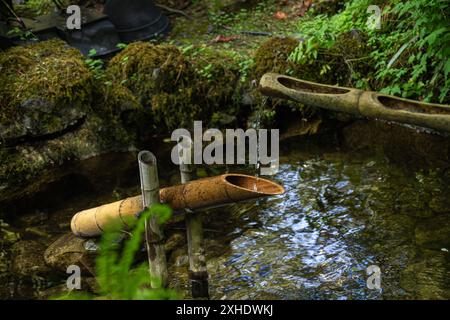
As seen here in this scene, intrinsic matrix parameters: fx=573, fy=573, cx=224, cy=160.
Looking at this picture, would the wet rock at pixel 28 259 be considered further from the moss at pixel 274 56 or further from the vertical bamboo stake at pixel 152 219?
the moss at pixel 274 56

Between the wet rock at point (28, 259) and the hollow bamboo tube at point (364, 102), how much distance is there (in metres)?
2.73

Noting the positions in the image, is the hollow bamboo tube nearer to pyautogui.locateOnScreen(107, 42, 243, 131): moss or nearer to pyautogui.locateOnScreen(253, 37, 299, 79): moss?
pyautogui.locateOnScreen(253, 37, 299, 79): moss

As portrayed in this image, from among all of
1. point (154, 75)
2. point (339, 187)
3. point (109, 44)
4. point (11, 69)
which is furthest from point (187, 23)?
point (339, 187)

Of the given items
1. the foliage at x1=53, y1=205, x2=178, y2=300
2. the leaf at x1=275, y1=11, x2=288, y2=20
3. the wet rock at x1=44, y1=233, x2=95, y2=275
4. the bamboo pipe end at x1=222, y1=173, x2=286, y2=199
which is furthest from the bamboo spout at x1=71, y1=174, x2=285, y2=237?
the leaf at x1=275, y1=11, x2=288, y2=20

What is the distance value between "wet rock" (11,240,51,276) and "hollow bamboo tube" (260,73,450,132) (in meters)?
2.73

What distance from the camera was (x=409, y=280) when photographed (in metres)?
4.76

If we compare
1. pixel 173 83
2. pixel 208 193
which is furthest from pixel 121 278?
pixel 173 83

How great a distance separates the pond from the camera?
4887 millimetres

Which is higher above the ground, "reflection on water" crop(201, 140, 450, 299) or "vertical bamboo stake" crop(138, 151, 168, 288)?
"vertical bamboo stake" crop(138, 151, 168, 288)

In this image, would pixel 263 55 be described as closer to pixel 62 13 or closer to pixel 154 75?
pixel 154 75

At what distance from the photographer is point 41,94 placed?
23.8 feet

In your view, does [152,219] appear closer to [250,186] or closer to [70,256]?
[250,186]

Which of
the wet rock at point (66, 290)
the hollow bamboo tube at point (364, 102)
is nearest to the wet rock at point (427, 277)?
the hollow bamboo tube at point (364, 102)
